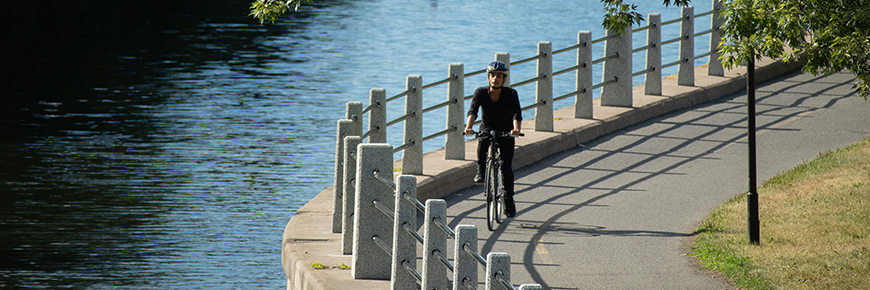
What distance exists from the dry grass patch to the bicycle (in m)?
1.86

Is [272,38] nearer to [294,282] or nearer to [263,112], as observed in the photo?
[263,112]

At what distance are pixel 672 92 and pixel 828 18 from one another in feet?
31.3

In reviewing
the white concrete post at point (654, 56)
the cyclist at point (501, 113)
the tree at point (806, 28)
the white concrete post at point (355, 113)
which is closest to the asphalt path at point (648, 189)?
the cyclist at point (501, 113)

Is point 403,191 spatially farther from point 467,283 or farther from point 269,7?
point 269,7

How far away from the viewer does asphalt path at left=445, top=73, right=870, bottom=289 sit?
30.8 ft

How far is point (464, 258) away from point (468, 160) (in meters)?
6.90

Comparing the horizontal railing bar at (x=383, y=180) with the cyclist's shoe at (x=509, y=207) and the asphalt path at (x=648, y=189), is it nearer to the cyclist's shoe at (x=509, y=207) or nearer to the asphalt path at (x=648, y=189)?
the asphalt path at (x=648, y=189)

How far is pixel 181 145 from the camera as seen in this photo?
20266 millimetres

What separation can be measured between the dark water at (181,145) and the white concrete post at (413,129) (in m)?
1.82

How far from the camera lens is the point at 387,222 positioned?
27.4ft

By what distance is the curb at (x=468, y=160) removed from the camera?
8.69 metres

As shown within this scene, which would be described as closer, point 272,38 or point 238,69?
point 238,69

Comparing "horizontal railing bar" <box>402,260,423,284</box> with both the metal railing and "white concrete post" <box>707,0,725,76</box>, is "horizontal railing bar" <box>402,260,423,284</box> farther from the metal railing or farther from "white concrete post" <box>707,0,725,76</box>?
"white concrete post" <box>707,0,725,76</box>

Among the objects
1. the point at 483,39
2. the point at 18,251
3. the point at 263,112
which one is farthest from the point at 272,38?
the point at 18,251
